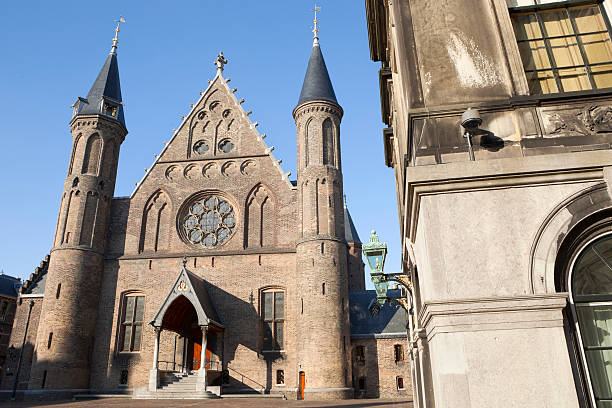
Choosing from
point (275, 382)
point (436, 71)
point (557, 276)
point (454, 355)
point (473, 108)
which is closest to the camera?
point (454, 355)

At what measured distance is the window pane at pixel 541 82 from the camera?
5.70m

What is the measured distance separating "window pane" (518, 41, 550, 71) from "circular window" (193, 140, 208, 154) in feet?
72.4

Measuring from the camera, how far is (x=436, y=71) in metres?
5.73

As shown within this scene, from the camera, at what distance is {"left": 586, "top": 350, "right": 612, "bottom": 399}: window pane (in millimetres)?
4477

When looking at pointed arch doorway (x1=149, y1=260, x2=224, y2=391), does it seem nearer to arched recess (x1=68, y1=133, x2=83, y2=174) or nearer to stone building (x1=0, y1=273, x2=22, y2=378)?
arched recess (x1=68, y1=133, x2=83, y2=174)

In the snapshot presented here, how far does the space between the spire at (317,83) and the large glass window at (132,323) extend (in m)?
13.7

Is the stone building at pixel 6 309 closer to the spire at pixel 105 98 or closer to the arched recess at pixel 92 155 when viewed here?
the arched recess at pixel 92 155

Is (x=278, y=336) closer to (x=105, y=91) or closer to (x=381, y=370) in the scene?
(x=381, y=370)

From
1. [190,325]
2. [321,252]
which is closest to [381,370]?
[321,252]

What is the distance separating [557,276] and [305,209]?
17.9m

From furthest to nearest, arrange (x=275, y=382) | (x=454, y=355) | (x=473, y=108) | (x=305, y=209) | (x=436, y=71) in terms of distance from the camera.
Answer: (x=305, y=209) → (x=275, y=382) → (x=436, y=71) → (x=473, y=108) → (x=454, y=355)

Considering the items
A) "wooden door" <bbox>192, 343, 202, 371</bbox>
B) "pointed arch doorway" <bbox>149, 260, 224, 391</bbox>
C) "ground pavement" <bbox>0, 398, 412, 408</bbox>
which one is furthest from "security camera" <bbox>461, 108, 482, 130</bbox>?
"wooden door" <bbox>192, 343, 202, 371</bbox>

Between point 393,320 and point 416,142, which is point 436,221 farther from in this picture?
point 393,320

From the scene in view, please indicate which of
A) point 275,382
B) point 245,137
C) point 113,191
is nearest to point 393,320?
point 275,382
